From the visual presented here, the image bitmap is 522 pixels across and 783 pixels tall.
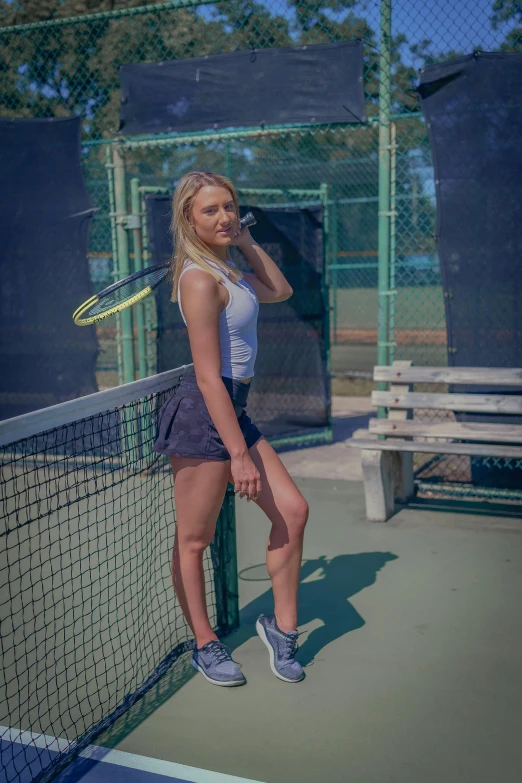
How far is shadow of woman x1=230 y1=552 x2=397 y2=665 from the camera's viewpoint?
11.7 ft

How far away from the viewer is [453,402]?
4.96 meters

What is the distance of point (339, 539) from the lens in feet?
15.8

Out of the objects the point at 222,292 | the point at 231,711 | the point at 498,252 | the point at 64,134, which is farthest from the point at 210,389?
the point at 64,134

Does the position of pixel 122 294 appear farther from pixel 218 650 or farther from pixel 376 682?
pixel 376 682

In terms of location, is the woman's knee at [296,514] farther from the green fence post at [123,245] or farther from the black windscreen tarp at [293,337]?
the black windscreen tarp at [293,337]

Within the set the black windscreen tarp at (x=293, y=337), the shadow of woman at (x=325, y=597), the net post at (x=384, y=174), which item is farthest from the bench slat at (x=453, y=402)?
the black windscreen tarp at (x=293, y=337)

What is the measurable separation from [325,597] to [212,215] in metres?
2.06

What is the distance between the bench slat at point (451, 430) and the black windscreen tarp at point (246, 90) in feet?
7.13

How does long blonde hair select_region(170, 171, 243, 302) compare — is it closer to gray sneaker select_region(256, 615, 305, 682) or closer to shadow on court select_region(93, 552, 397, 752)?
gray sneaker select_region(256, 615, 305, 682)

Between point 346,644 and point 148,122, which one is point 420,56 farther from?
point 346,644

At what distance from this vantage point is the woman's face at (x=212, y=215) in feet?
9.66

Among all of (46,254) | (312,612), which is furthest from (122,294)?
(46,254)

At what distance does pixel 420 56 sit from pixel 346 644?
171 inches

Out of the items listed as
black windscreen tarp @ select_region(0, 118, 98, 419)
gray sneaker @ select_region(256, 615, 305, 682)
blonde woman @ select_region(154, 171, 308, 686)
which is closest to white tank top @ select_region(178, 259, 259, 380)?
blonde woman @ select_region(154, 171, 308, 686)
